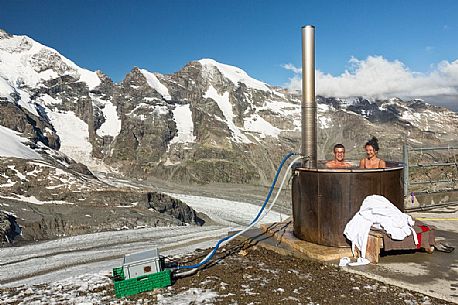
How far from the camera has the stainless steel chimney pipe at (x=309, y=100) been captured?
8.37 metres

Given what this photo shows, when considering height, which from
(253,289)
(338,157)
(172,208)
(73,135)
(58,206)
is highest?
(73,135)

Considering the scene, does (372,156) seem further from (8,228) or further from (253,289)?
(8,228)

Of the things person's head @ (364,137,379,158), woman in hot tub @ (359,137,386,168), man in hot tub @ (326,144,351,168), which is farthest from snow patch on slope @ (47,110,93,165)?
person's head @ (364,137,379,158)

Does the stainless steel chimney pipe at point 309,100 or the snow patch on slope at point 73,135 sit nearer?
the stainless steel chimney pipe at point 309,100

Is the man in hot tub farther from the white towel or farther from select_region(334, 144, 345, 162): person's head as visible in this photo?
the white towel

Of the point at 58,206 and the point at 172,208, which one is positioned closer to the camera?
the point at 58,206

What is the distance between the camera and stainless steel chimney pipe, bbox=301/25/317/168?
8367mm

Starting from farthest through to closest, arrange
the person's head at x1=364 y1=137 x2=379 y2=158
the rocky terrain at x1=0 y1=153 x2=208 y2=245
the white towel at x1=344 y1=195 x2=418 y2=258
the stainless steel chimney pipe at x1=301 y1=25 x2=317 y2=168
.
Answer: the rocky terrain at x1=0 y1=153 x2=208 y2=245 < the stainless steel chimney pipe at x1=301 y1=25 x2=317 y2=168 < the person's head at x1=364 y1=137 x2=379 y2=158 < the white towel at x1=344 y1=195 x2=418 y2=258

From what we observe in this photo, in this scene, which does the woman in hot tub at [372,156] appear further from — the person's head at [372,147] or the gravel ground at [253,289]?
the gravel ground at [253,289]

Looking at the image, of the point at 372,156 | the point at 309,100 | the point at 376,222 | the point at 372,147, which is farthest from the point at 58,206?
the point at 376,222

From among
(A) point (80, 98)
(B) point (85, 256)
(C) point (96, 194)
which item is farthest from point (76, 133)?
(B) point (85, 256)

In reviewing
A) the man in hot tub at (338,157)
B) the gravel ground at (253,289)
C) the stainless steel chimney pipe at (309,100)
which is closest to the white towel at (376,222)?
the gravel ground at (253,289)

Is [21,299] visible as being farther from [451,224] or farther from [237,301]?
[451,224]

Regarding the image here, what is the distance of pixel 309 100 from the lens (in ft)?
27.6
